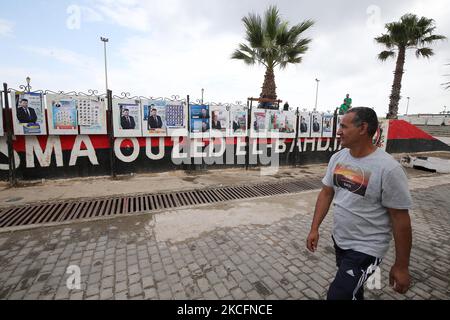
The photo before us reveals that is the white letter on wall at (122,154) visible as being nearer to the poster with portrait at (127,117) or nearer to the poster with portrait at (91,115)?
the poster with portrait at (127,117)

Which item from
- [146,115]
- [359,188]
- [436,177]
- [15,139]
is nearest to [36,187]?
[15,139]

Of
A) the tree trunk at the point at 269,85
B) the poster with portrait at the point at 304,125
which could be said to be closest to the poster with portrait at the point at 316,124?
the poster with portrait at the point at 304,125

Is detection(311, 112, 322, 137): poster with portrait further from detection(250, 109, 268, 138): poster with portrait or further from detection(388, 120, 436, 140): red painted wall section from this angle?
detection(388, 120, 436, 140): red painted wall section

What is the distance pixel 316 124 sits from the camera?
33.7 ft

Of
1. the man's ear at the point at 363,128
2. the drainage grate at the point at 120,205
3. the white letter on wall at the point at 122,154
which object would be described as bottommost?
the drainage grate at the point at 120,205

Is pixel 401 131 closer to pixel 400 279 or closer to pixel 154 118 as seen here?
pixel 154 118

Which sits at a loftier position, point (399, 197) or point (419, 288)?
point (399, 197)

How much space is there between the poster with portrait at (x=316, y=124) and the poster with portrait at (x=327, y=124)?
23 cm

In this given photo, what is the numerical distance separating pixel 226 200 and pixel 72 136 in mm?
4621

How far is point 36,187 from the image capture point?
19.6 feet

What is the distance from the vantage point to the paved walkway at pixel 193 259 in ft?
8.48

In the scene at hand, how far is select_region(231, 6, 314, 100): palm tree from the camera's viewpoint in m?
11.1

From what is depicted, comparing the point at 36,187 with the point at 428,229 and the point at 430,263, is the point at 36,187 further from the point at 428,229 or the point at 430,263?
the point at 428,229

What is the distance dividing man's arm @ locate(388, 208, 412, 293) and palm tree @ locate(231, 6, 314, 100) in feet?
36.9
